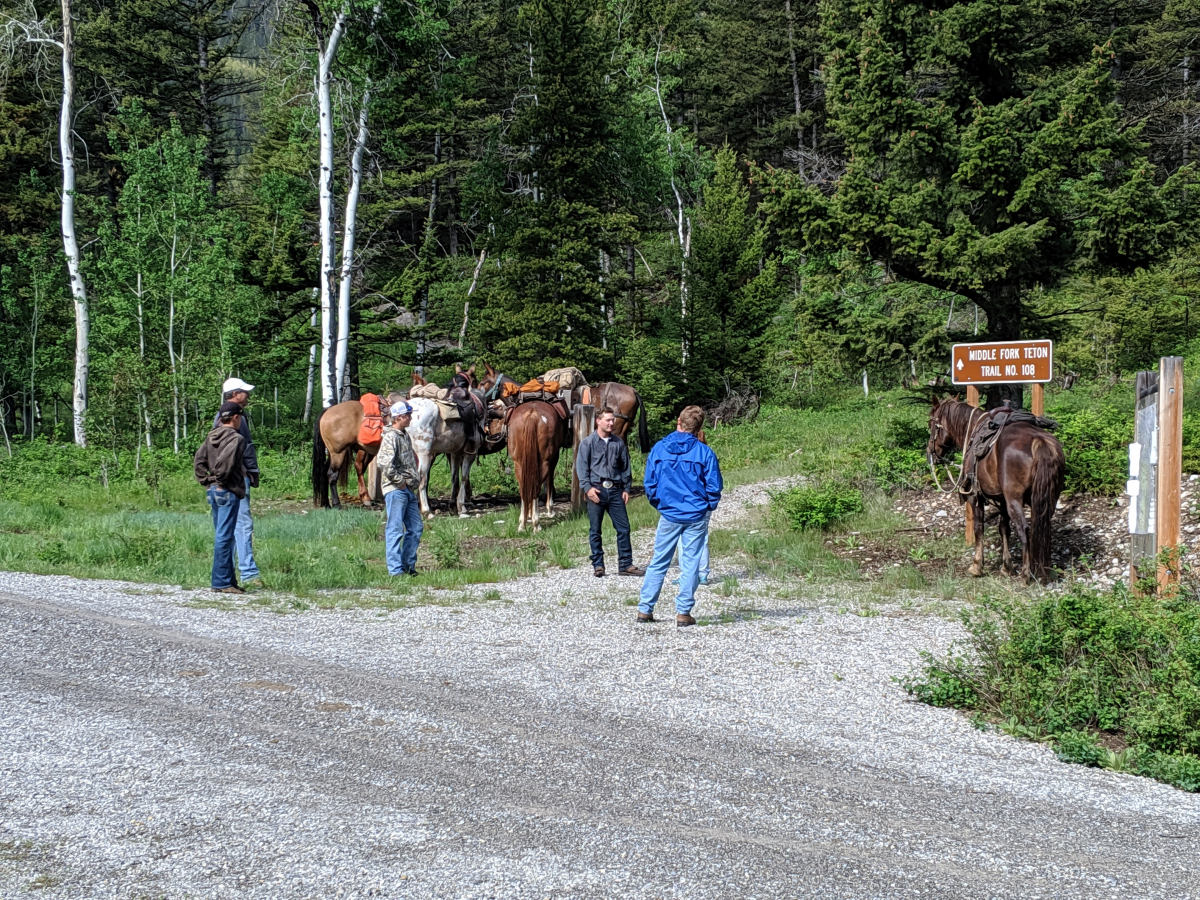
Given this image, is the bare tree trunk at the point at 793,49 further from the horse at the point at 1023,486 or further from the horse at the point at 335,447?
the horse at the point at 1023,486

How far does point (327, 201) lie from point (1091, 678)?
65.2ft

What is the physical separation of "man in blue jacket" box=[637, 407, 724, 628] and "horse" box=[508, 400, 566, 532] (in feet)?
24.3

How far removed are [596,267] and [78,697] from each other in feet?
72.9

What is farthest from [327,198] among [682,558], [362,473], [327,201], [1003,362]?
[682,558]

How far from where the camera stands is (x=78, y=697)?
6832mm

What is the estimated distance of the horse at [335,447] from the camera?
1984 centimetres

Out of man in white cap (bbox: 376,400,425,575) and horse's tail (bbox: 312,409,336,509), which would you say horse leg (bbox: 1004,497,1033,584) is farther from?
horse's tail (bbox: 312,409,336,509)

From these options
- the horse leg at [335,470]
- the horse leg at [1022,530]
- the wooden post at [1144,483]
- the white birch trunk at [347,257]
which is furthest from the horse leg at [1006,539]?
the white birch trunk at [347,257]

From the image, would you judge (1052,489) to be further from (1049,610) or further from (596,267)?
(596,267)

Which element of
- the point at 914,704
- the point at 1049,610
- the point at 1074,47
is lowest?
the point at 914,704

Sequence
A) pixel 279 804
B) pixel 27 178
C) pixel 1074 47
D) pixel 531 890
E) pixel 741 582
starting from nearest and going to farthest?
pixel 531 890
pixel 279 804
pixel 741 582
pixel 1074 47
pixel 27 178

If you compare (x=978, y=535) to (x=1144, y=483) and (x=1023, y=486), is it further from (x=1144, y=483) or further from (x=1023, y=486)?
(x=1144, y=483)

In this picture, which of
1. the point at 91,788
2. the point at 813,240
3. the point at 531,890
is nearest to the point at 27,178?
the point at 813,240

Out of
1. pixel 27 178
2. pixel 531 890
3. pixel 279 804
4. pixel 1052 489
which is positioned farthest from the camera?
pixel 27 178
